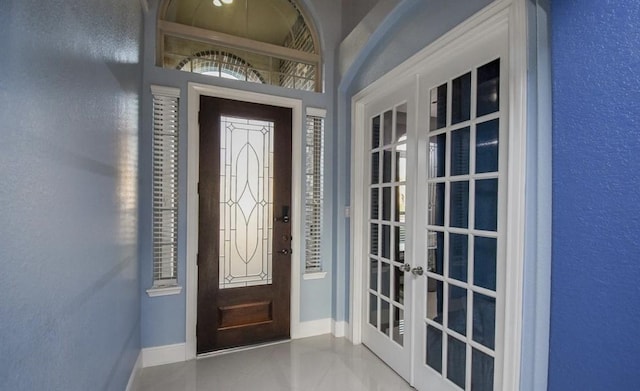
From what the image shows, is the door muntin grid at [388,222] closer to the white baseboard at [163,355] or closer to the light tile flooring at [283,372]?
the light tile flooring at [283,372]

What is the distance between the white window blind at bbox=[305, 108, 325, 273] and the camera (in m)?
2.95

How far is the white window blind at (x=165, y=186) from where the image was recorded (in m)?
2.40

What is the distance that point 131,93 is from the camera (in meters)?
1.98

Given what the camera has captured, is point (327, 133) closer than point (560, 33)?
No

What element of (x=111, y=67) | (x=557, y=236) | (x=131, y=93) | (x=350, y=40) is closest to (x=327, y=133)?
(x=350, y=40)

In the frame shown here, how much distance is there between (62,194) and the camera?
101 cm

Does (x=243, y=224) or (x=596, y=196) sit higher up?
(x=596, y=196)

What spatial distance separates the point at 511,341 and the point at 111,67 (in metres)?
2.39

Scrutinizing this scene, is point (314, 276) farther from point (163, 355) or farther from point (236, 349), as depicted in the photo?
point (163, 355)

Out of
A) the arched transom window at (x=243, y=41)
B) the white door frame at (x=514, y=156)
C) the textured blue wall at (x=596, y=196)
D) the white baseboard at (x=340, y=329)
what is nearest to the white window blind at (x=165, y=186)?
the arched transom window at (x=243, y=41)

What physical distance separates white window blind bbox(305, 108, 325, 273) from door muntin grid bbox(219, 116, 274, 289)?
0.37 meters

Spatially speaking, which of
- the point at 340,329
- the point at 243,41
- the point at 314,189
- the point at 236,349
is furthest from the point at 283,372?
the point at 243,41

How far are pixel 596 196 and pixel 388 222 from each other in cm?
142

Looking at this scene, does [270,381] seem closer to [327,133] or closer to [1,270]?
[1,270]
